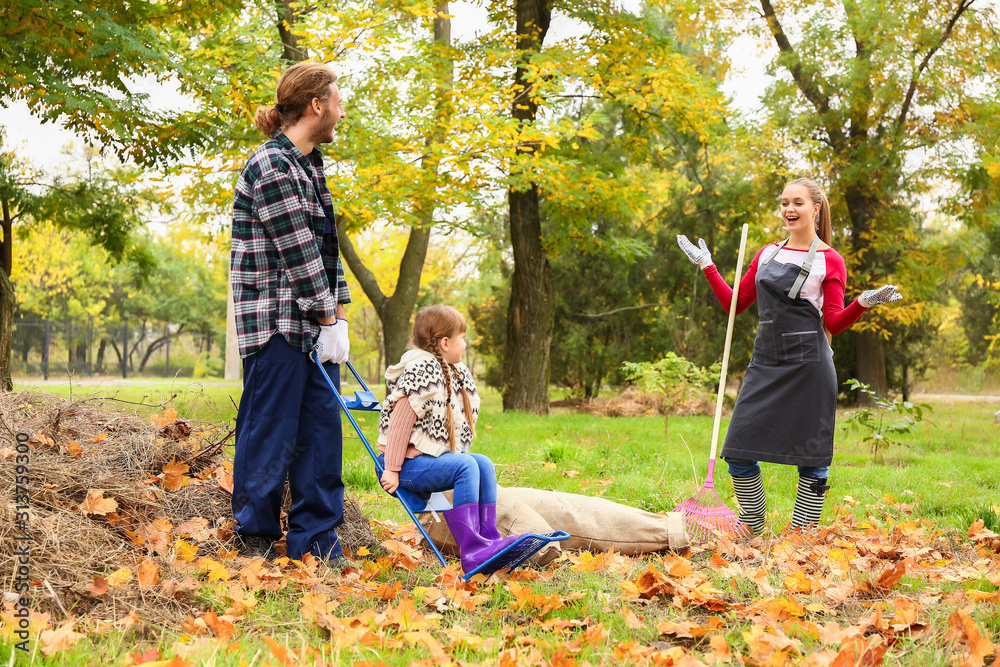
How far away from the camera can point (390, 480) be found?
3129 mm

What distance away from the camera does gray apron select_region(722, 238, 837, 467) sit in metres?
3.73

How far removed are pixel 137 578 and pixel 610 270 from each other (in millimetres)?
14785

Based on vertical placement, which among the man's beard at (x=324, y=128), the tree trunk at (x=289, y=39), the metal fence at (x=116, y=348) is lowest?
the metal fence at (x=116, y=348)

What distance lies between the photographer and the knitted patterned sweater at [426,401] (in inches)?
124

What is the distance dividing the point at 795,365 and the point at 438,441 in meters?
1.81

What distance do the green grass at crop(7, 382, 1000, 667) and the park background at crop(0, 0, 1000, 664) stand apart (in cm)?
3

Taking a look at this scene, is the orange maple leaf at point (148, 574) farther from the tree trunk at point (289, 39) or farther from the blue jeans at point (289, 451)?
the tree trunk at point (289, 39)

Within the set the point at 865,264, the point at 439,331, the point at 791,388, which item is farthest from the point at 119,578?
the point at 865,264

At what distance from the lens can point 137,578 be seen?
2699 millimetres

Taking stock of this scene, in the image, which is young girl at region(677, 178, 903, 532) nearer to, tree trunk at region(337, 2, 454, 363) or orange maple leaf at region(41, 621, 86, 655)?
orange maple leaf at region(41, 621, 86, 655)

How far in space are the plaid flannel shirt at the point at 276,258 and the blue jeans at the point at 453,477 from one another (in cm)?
66

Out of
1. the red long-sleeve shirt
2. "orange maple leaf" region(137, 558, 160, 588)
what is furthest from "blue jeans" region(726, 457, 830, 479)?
"orange maple leaf" region(137, 558, 160, 588)

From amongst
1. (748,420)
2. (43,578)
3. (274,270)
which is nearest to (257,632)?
(43,578)

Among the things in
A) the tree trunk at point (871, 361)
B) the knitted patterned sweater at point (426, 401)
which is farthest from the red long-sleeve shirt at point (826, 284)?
the tree trunk at point (871, 361)
